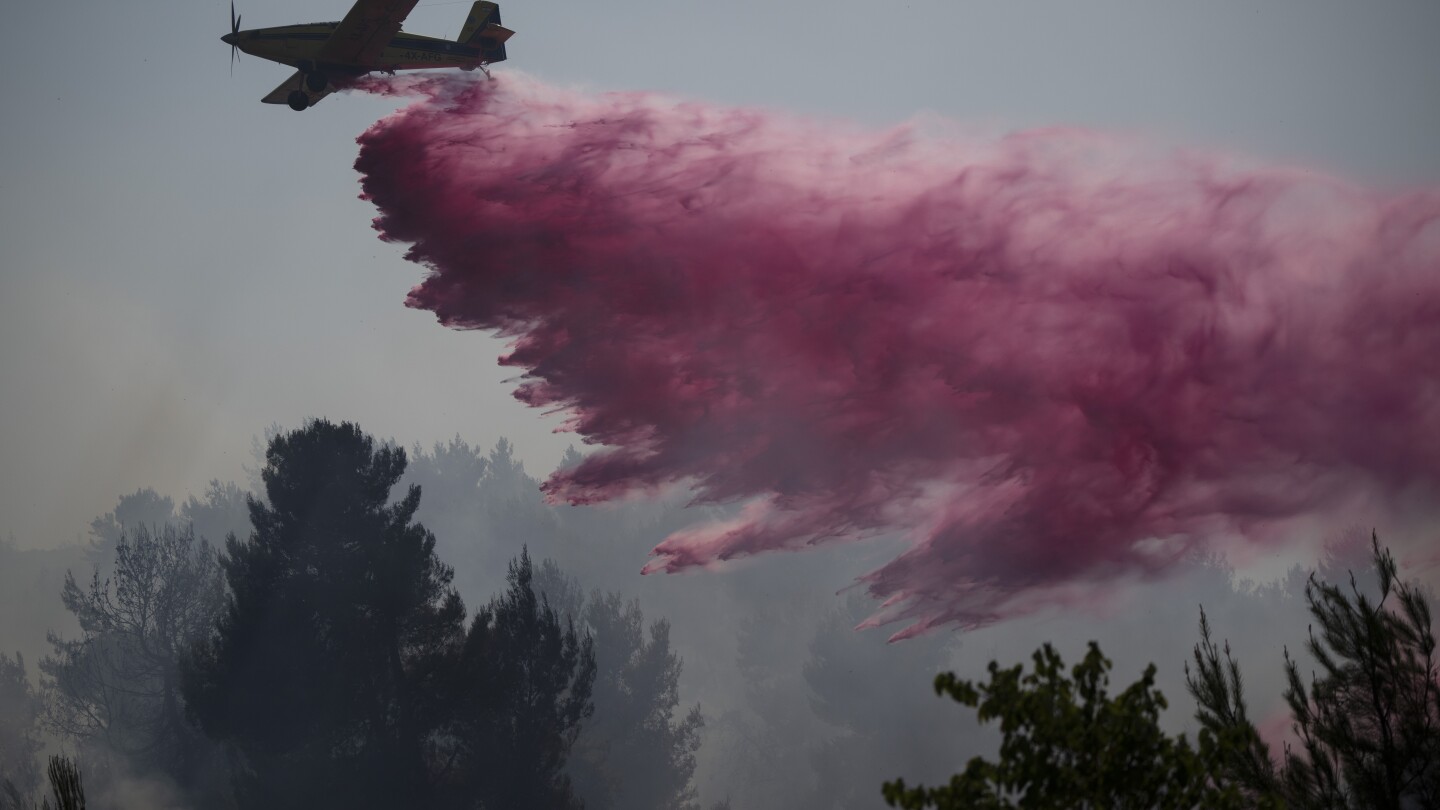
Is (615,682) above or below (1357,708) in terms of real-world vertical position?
above

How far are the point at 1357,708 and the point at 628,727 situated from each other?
53.5 metres

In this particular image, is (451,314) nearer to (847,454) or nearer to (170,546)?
(847,454)

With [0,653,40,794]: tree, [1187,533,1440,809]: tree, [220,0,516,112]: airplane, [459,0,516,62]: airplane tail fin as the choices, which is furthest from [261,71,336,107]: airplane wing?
[0,653,40,794]: tree

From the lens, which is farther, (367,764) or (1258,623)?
(1258,623)

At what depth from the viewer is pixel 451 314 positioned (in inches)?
968

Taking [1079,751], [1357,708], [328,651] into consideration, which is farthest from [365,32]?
[1357,708]

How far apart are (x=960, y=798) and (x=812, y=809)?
72146 mm

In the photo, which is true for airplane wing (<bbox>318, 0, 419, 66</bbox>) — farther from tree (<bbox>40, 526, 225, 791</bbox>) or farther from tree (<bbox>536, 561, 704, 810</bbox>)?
tree (<bbox>40, 526, 225, 791</bbox>)

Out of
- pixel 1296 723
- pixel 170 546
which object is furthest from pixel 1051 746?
pixel 170 546

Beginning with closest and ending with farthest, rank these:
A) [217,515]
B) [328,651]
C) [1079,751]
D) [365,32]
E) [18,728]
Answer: [1079,751]
[365,32]
[328,651]
[18,728]
[217,515]

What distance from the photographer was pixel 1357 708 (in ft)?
39.7

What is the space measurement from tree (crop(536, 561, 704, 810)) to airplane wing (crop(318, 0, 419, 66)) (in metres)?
35.9

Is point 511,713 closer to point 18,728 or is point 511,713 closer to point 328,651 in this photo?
point 328,651

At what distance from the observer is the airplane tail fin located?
93.4 ft
